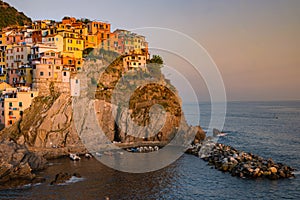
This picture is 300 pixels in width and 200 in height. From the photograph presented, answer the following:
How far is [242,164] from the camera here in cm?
4903

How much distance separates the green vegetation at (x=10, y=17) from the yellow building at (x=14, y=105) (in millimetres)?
56176

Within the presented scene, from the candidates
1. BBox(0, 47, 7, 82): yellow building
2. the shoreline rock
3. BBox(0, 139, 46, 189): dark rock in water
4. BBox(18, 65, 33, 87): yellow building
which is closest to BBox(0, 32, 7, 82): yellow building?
BBox(0, 47, 7, 82): yellow building

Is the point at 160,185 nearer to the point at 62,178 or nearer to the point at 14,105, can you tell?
the point at 62,178

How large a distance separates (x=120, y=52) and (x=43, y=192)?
60.1 meters

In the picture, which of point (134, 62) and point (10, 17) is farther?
point (10, 17)

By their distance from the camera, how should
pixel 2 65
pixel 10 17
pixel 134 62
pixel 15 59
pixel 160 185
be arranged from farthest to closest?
pixel 10 17
pixel 134 62
pixel 2 65
pixel 15 59
pixel 160 185

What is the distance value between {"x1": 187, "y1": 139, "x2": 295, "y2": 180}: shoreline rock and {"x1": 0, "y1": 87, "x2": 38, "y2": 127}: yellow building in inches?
1437

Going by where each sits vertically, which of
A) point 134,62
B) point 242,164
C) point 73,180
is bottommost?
point 73,180

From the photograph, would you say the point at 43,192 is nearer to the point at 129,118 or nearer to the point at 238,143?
the point at 129,118

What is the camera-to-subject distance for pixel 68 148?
61.5 m

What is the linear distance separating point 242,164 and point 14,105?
47.0 metres

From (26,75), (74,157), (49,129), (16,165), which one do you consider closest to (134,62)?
(26,75)

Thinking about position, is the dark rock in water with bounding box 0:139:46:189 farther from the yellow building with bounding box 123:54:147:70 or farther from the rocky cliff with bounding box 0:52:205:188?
the yellow building with bounding box 123:54:147:70

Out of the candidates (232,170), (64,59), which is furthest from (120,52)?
(232,170)
